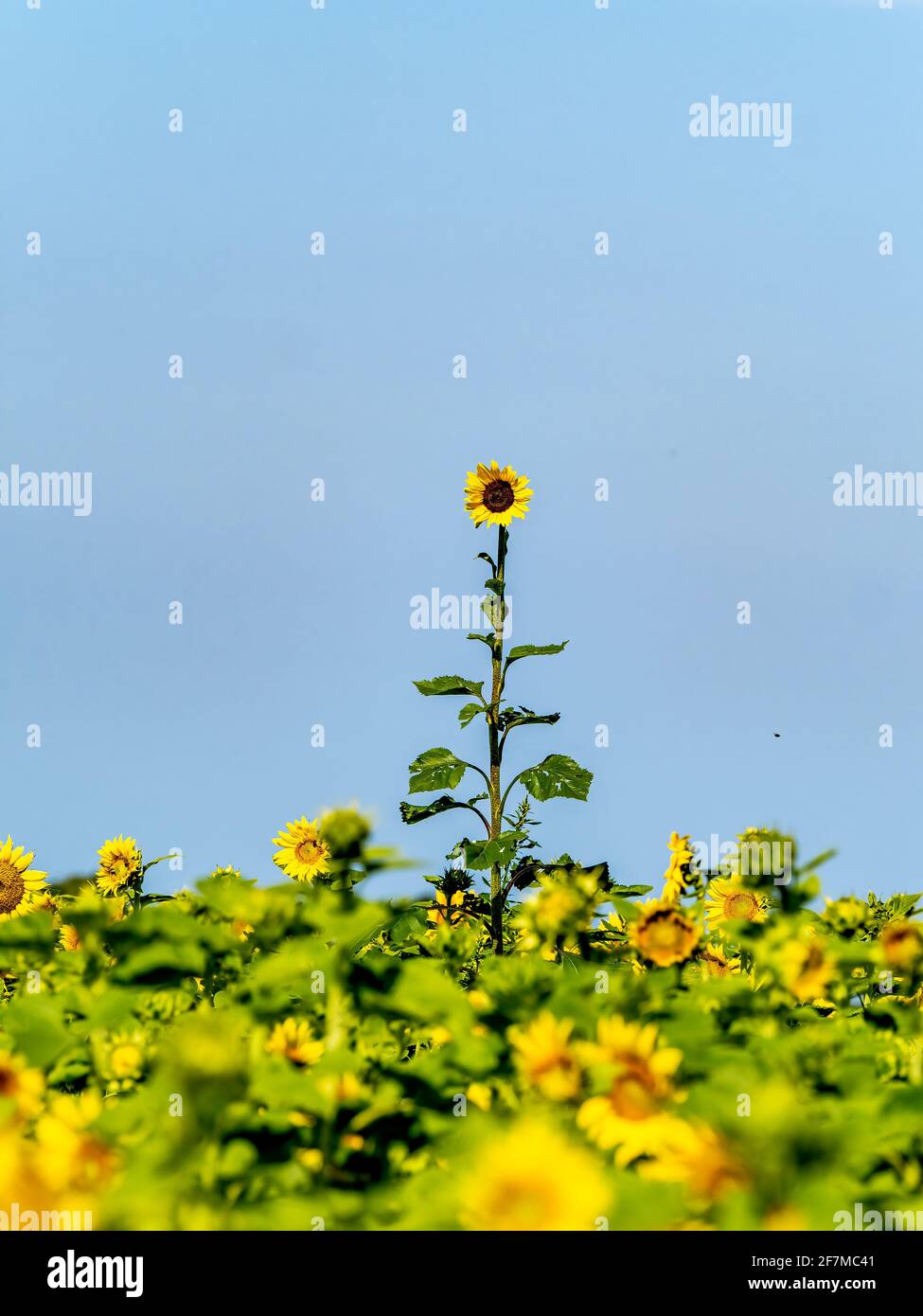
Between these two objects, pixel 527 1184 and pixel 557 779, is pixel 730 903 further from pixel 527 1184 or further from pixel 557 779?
pixel 527 1184

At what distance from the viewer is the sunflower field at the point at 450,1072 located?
69.7 inches

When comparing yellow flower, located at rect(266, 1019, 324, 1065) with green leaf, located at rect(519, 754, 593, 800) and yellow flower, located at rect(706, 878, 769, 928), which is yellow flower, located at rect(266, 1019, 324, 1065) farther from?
green leaf, located at rect(519, 754, 593, 800)

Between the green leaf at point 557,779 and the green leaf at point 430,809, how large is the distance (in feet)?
0.96

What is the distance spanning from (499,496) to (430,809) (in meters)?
1.92

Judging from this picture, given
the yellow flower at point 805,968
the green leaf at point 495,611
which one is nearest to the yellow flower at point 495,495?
the green leaf at point 495,611

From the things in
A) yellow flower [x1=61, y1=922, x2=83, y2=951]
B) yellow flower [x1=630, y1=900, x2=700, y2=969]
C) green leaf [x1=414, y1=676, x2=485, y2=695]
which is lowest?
yellow flower [x1=630, y1=900, x2=700, y2=969]

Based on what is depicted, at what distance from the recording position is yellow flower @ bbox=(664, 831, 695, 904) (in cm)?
410

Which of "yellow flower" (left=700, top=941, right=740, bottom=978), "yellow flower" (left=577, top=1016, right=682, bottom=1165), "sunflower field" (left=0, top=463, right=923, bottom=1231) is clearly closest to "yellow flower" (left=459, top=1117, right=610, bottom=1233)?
"sunflower field" (left=0, top=463, right=923, bottom=1231)

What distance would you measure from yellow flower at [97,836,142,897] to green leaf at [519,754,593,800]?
1968mm

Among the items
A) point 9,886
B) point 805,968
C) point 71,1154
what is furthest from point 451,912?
point 71,1154
